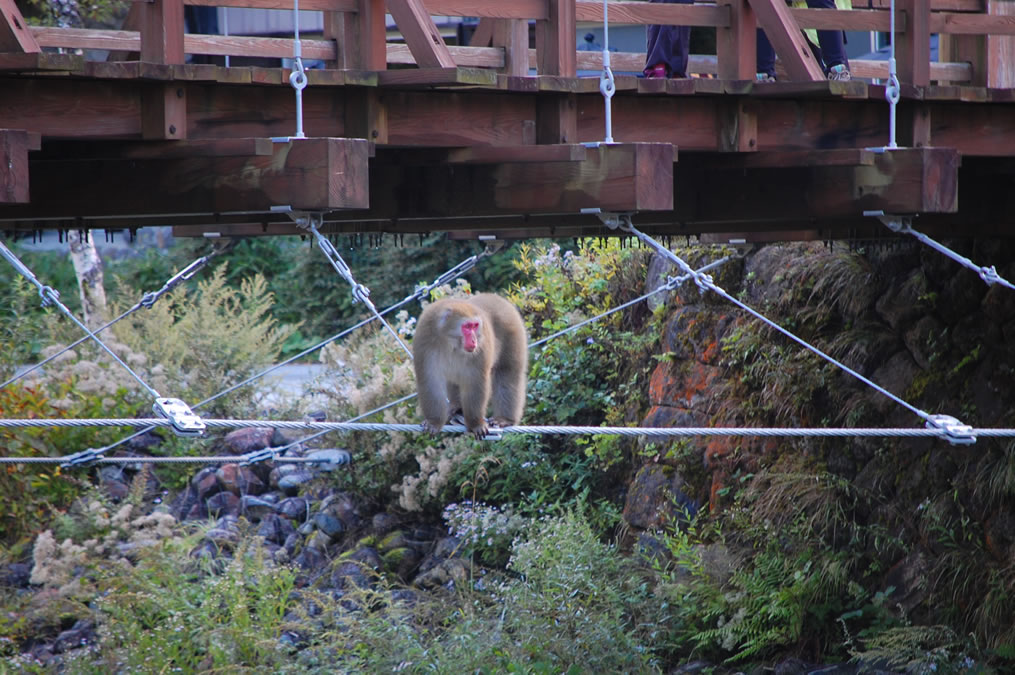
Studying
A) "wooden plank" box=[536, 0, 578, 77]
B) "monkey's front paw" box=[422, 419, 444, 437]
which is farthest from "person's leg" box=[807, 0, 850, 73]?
"monkey's front paw" box=[422, 419, 444, 437]

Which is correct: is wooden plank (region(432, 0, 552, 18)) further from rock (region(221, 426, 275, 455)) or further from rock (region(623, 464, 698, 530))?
rock (region(221, 426, 275, 455))

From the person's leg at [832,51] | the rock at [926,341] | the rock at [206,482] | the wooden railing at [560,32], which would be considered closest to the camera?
the wooden railing at [560,32]

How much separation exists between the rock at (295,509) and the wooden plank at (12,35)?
23.4 ft

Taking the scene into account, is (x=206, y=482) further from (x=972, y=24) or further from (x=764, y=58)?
(x=972, y=24)

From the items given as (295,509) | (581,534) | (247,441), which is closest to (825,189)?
(581,534)

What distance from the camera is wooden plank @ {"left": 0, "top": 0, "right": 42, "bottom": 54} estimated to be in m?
4.50

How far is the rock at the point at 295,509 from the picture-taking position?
11.2m

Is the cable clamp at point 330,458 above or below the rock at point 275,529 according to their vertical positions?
above

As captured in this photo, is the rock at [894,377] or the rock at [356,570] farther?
the rock at [356,570]

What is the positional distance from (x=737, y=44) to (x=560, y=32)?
2.91ft

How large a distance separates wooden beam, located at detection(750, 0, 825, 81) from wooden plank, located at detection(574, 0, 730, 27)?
0.17 meters

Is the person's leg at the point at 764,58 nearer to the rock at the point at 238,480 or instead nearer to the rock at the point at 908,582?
the rock at the point at 908,582

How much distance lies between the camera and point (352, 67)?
5270mm

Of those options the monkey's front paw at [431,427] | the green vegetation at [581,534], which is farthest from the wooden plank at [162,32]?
the green vegetation at [581,534]
